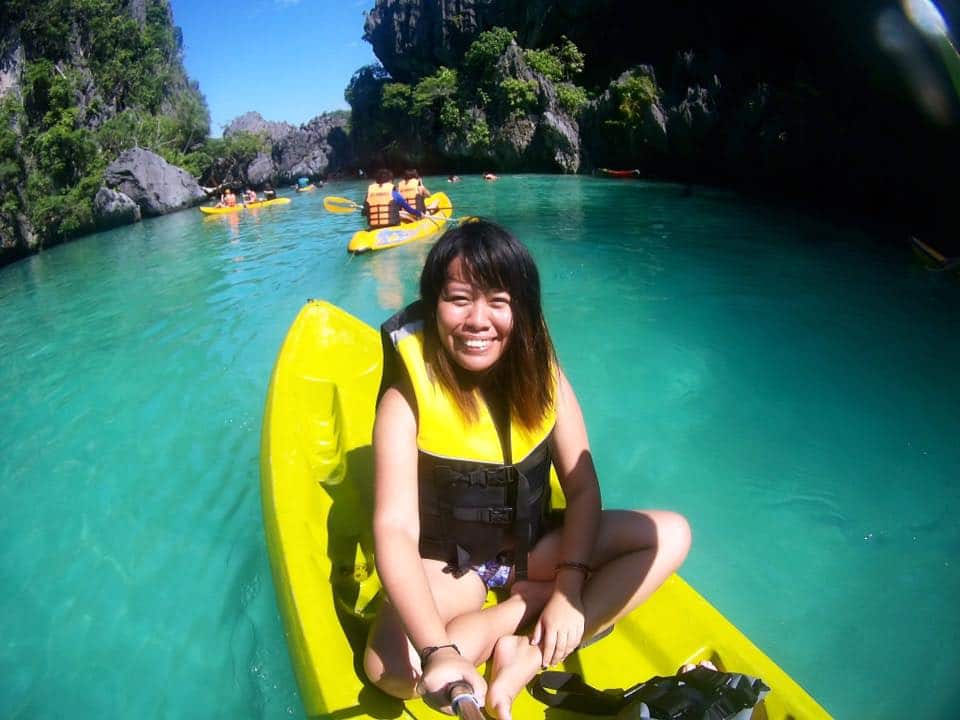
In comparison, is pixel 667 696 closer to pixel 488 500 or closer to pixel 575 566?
pixel 575 566

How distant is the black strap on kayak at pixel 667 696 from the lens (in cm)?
119

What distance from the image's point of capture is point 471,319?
1390 mm

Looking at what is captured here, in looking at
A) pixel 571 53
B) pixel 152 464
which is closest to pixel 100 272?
pixel 152 464

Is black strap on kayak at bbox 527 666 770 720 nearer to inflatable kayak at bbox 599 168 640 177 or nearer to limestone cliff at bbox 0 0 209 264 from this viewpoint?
limestone cliff at bbox 0 0 209 264

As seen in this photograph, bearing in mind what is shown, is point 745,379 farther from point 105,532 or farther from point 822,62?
point 822,62

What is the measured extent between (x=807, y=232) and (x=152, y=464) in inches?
333

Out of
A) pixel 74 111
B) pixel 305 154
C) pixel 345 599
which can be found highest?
pixel 74 111

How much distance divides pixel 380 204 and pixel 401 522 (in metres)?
7.43

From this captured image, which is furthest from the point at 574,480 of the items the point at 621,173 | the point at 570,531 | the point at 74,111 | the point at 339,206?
the point at 74,111

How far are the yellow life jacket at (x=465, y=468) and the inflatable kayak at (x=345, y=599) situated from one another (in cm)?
33

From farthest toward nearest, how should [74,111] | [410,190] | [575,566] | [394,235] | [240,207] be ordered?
[74,111]
[240,207]
[410,190]
[394,235]
[575,566]

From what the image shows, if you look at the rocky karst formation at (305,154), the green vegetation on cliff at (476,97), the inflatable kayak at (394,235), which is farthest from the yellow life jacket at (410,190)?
the rocky karst formation at (305,154)

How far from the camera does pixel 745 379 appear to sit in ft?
12.9

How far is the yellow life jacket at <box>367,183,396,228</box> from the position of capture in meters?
8.26
